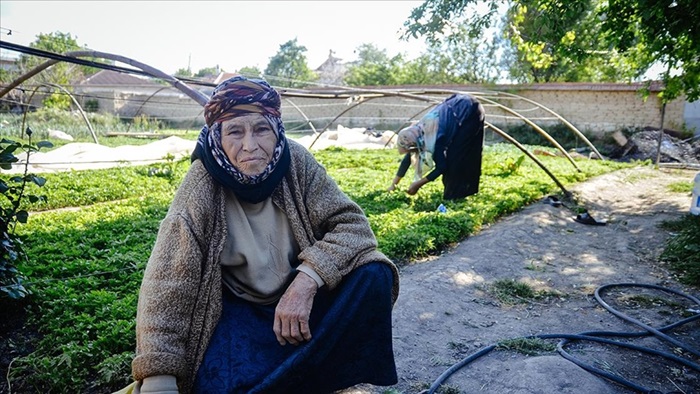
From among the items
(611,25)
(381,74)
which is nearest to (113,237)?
(611,25)

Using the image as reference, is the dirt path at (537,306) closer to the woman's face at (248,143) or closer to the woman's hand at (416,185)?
the woman's hand at (416,185)

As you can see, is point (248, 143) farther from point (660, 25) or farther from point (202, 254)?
point (660, 25)

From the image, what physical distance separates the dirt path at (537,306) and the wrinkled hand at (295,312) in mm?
904

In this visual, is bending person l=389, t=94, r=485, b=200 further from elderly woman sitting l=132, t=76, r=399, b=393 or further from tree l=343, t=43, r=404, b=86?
tree l=343, t=43, r=404, b=86

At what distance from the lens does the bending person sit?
6445 millimetres

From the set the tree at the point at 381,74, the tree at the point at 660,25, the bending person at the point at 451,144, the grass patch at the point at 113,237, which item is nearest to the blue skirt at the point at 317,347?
the grass patch at the point at 113,237

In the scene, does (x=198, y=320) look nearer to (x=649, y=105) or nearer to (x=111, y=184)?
(x=111, y=184)

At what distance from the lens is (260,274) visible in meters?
2.04

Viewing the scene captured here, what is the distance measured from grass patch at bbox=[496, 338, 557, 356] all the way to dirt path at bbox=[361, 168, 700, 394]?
0.06 m

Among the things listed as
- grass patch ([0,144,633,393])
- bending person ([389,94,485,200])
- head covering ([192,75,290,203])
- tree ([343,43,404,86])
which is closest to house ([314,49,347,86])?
tree ([343,43,404,86])

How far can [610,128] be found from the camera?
1717 centimetres

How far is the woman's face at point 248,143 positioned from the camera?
1971 mm

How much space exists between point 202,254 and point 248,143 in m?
0.48

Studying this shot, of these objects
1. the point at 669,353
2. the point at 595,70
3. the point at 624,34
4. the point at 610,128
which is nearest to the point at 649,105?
the point at 610,128
